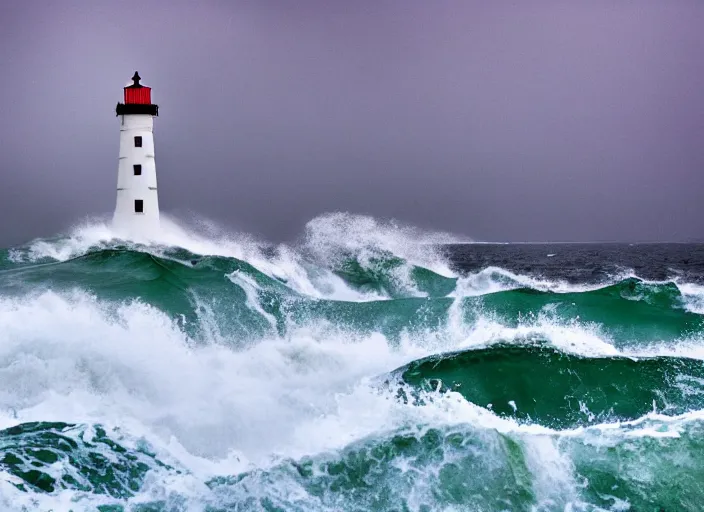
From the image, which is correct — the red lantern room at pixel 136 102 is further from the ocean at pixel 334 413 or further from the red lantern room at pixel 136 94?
the ocean at pixel 334 413

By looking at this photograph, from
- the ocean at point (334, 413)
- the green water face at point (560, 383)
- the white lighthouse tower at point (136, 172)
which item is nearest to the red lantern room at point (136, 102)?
the white lighthouse tower at point (136, 172)

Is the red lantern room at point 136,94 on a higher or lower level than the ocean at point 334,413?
higher

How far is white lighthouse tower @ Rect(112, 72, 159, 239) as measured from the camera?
23.1 m

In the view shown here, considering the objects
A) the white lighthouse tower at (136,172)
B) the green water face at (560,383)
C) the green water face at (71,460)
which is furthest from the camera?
the white lighthouse tower at (136,172)

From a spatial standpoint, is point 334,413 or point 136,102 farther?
point 136,102

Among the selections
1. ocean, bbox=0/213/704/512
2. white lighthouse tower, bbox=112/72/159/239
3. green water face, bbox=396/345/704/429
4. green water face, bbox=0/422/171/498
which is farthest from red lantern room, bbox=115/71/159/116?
green water face, bbox=0/422/171/498

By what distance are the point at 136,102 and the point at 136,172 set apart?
2277 mm

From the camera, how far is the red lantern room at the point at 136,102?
76.7 feet

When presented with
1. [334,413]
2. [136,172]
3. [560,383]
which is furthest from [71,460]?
[136,172]

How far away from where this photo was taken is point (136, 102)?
23.5 meters

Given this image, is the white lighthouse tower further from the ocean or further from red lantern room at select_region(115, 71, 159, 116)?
the ocean

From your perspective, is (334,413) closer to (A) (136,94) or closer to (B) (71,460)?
(B) (71,460)

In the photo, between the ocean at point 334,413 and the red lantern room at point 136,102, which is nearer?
the ocean at point 334,413

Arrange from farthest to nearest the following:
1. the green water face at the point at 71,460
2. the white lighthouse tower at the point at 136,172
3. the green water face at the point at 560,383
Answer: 1. the white lighthouse tower at the point at 136,172
2. the green water face at the point at 560,383
3. the green water face at the point at 71,460
